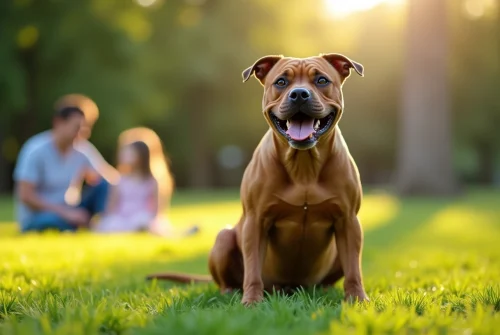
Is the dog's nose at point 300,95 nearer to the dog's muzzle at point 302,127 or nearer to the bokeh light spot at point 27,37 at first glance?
the dog's muzzle at point 302,127

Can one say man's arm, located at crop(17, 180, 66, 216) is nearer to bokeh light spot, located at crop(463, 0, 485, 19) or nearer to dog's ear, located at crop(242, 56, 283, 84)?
dog's ear, located at crop(242, 56, 283, 84)

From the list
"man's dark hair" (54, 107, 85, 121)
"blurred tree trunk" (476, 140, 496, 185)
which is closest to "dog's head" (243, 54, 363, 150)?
"man's dark hair" (54, 107, 85, 121)

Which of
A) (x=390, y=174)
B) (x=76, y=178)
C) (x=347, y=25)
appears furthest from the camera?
(x=390, y=174)

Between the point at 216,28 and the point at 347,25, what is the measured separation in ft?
33.0

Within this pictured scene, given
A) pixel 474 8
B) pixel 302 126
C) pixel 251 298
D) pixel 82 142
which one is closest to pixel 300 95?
pixel 302 126

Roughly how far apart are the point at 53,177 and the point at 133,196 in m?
1.57

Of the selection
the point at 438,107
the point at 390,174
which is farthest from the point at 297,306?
the point at 390,174

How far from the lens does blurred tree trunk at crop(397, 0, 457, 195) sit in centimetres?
1814

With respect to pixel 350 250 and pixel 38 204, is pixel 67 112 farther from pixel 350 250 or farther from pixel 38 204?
pixel 350 250

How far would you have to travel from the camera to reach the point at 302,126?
12.2ft

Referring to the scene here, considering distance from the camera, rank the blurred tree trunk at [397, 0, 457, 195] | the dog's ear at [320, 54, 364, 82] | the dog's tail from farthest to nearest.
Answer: the blurred tree trunk at [397, 0, 457, 195], the dog's tail, the dog's ear at [320, 54, 364, 82]

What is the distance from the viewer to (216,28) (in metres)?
26.5

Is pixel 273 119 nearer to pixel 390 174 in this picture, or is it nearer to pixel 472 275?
pixel 472 275

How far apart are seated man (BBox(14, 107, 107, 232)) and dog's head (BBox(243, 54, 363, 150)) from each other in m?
5.89
